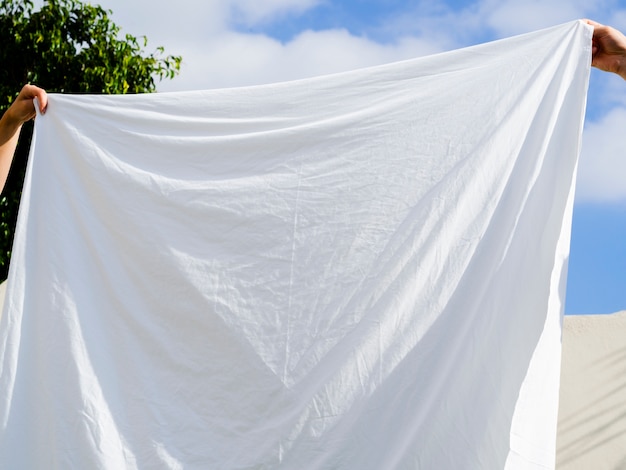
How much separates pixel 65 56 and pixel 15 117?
422 centimetres

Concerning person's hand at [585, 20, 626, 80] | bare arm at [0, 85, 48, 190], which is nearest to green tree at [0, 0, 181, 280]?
bare arm at [0, 85, 48, 190]

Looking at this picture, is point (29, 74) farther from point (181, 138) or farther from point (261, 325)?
point (261, 325)

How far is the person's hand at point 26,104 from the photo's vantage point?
310 cm

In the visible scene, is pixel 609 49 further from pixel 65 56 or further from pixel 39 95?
pixel 65 56

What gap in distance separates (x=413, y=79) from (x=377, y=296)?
2.58ft

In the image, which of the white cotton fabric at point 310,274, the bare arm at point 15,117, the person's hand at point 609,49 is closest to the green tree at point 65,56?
the bare arm at point 15,117

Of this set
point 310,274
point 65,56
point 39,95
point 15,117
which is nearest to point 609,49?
point 310,274

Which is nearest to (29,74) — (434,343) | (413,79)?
(413,79)

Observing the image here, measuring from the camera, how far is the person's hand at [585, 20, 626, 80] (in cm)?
275

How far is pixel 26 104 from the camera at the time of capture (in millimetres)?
3166

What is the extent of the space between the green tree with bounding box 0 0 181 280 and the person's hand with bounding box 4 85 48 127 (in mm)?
3872

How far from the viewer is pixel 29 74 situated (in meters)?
7.21

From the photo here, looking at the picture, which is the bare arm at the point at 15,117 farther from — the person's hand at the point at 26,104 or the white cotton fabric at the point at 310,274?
the white cotton fabric at the point at 310,274

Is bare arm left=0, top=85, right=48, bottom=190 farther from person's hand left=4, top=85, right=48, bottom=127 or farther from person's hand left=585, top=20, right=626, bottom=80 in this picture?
person's hand left=585, top=20, right=626, bottom=80
